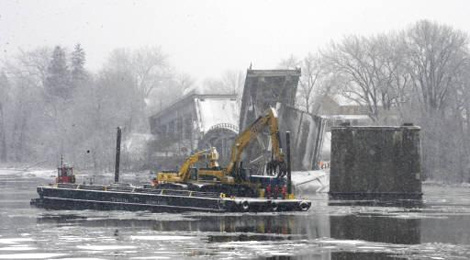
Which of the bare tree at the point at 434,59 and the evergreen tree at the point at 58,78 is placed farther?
the evergreen tree at the point at 58,78

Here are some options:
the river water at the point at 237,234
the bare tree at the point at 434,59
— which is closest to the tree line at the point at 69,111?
the bare tree at the point at 434,59

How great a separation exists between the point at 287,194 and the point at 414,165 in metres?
15.6

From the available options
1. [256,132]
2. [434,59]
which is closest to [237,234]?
[256,132]

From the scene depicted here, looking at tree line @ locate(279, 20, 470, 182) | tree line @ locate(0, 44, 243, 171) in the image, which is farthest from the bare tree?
tree line @ locate(0, 44, 243, 171)

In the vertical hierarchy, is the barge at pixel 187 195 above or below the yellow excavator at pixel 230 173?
below

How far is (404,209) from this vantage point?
4619 centimetres

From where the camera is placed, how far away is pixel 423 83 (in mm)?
94750

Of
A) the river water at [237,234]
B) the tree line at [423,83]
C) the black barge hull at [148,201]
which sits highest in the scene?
the tree line at [423,83]

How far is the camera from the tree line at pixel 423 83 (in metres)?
85.4

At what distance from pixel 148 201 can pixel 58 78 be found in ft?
324

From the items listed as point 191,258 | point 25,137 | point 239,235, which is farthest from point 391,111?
point 191,258

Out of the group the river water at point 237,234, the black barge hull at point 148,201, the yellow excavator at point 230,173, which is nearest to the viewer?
the river water at point 237,234

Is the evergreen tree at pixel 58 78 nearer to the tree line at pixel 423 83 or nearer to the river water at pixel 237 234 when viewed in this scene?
the tree line at pixel 423 83

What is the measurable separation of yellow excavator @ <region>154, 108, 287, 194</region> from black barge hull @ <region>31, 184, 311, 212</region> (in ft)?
11.3
